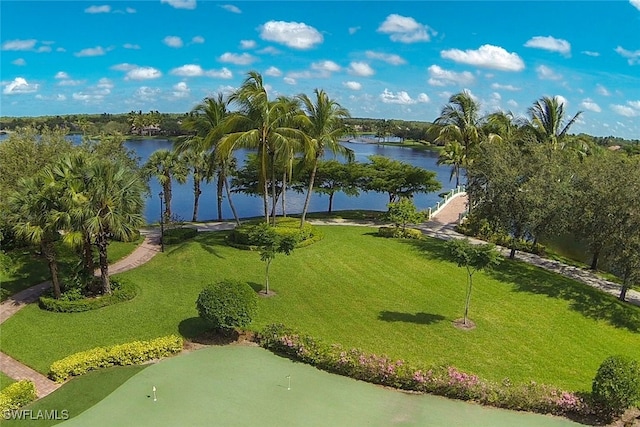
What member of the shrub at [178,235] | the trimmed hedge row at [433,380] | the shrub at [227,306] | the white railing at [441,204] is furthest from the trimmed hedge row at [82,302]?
the white railing at [441,204]

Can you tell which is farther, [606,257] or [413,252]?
[413,252]

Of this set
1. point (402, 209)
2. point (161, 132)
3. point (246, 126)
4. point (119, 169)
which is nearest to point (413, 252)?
point (402, 209)

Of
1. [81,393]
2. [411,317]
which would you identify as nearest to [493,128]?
[411,317]

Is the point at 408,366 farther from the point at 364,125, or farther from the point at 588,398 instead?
the point at 364,125

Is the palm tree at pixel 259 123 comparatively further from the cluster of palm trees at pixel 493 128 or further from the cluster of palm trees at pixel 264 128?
the cluster of palm trees at pixel 493 128

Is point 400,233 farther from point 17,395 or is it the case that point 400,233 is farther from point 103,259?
point 17,395

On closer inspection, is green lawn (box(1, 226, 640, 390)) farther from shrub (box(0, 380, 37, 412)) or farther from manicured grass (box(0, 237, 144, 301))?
manicured grass (box(0, 237, 144, 301))

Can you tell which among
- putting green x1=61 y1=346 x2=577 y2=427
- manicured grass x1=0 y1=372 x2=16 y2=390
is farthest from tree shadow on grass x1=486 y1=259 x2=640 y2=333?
manicured grass x1=0 y1=372 x2=16 y2=390

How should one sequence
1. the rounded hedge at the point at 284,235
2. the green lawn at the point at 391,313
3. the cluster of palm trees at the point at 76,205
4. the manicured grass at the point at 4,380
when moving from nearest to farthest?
1. the manicured grass at the point at 4,380
2. the green lawn at the point at 391,313
3. the cluster of palm trees at the point at 76,205
4. the rounded hedge at the point at 284,235
